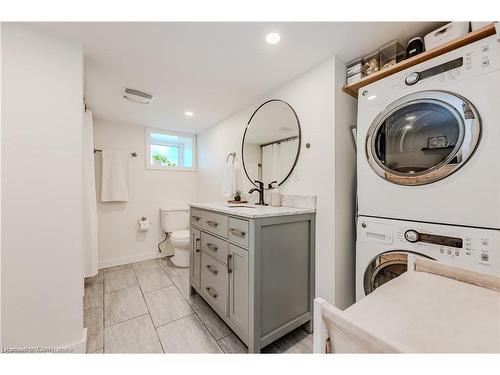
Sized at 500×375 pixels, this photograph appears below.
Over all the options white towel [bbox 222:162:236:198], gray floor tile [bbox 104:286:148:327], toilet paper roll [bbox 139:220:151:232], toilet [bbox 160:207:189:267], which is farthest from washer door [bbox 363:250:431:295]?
toilet paper roll [bbox 139:220:151:232]

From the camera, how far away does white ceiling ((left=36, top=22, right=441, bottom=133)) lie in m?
1.17

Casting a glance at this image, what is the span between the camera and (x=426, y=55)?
3.42 ft

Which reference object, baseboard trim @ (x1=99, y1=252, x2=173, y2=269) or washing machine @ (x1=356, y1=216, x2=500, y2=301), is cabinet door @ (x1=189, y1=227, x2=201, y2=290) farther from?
baseboard trim @ (x1=99, y1=252, x2=173, y2=269)

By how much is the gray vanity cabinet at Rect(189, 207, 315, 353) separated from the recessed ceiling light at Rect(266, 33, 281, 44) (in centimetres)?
113

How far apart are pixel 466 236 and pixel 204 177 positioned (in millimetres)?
2922

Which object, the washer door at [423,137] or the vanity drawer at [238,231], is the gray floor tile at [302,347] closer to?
the vanity drawer at [238,231]

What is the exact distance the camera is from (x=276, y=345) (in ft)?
4.39

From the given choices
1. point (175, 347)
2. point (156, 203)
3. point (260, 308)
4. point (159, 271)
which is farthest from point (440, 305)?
point (156, 203)

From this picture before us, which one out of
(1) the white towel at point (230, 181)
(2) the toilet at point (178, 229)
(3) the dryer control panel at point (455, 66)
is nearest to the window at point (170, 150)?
(2) the toilet at point (178, 229)

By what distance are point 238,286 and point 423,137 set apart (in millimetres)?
1413

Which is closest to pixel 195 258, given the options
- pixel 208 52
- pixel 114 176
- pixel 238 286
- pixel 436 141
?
pixel 238 286

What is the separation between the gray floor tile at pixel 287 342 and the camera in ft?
4.26

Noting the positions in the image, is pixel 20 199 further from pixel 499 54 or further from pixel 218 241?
pixel 499 54

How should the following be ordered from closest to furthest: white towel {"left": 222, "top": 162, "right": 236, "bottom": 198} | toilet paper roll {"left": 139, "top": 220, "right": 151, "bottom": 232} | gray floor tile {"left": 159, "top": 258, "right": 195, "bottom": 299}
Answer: gray floor tile {"left": 159, "top": 258, "right": 195, "bottom": 299}, white towel {"left": 222, "top": 162, "right": 236, "bottom": 198}, toilet paper roll {"left": 139, "top": 220, "right": 151, "bottom": 232}
